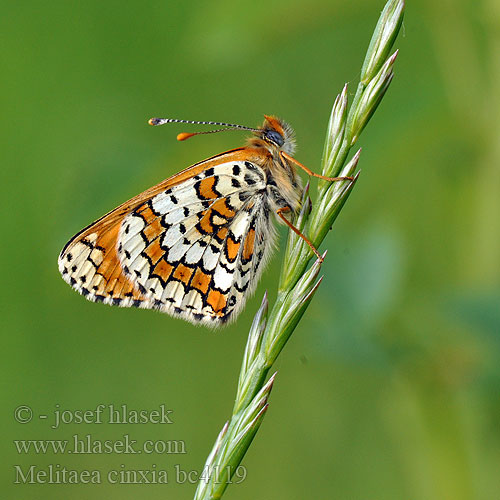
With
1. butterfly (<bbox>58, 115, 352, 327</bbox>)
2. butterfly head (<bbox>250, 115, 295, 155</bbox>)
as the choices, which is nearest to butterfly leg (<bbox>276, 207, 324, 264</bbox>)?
butterfly (<bbox>58, 115, 352, 327</bbox>)

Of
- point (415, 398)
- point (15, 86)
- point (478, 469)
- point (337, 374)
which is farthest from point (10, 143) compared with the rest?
point (478, 469)

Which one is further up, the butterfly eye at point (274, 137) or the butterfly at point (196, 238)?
the butterfly eye at point (274, 137)

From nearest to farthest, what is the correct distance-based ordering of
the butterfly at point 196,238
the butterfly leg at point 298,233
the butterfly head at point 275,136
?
1. the butterfly leg at point 298,233
2. the butterfly at point 196,238
3. the butterfly head at point 275,136

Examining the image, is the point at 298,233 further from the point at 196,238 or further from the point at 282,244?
the point at 196,238

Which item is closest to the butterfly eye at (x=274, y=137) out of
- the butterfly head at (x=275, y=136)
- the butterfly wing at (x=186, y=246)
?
the butterfly head at (x=275, y=136)

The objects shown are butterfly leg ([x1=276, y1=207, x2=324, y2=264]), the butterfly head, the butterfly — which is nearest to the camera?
butterfly leg ([x1=276, y1=207, x2=324, y2=264])

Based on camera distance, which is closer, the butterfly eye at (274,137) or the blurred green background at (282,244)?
the blurred green background at (282,244)

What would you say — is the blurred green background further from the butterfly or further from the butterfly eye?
the butterfly eye

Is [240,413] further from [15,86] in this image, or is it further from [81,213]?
[15,86]

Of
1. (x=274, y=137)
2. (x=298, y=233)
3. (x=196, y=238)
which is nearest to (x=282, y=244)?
(x=298, y=233)

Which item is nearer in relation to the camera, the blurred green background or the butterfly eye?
the blurred green background

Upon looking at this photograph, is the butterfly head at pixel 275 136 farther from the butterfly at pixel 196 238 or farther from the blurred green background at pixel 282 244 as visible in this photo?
the blurred green background at pixel 282 244
